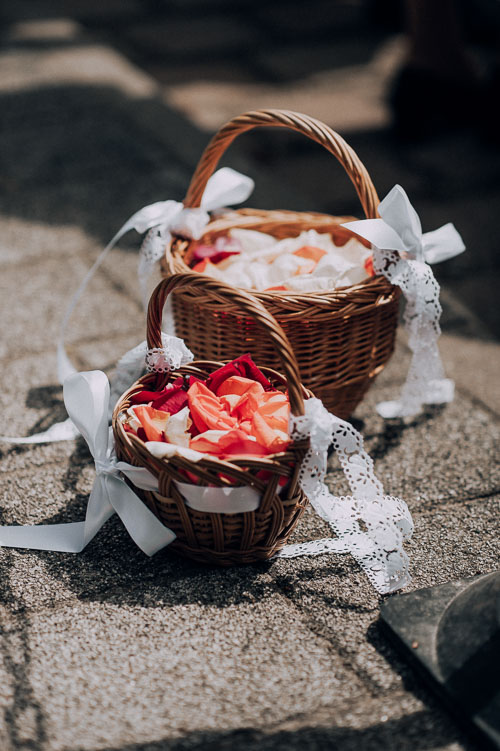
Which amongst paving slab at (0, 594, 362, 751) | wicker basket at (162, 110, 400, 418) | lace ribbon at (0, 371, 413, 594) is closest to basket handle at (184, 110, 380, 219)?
wicker basket at (162, 110, 400, 418)

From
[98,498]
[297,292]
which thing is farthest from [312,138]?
[98,498]

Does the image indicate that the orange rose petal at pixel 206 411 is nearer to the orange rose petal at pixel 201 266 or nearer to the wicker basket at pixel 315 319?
the wicker basket at pixel 315 319

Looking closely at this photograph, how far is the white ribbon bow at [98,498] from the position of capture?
1535 millimetres

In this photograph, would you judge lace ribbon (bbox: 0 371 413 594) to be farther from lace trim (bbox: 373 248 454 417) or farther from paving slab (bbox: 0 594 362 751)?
lace trim (bbox: 373 248 454 417)

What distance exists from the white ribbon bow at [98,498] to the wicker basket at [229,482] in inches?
1.0


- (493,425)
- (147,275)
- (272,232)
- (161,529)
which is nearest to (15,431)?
(147,275)

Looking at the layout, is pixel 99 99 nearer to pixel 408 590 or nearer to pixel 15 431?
pixel 15 431

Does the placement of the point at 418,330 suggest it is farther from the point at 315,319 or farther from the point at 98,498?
the point at 98,498

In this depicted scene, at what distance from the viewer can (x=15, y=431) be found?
204 cm

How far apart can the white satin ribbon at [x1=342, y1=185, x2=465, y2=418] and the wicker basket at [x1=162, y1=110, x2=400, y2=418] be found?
0.15 ft

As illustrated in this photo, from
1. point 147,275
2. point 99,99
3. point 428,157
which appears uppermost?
point 147,275

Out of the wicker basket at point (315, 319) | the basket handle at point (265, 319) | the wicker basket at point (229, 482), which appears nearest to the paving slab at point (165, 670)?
the wicker basket at point (229, 482)

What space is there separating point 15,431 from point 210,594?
762 millimetres

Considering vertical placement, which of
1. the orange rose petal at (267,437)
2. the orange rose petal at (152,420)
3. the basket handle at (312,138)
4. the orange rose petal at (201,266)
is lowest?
the orange rose petal at (152,420)
